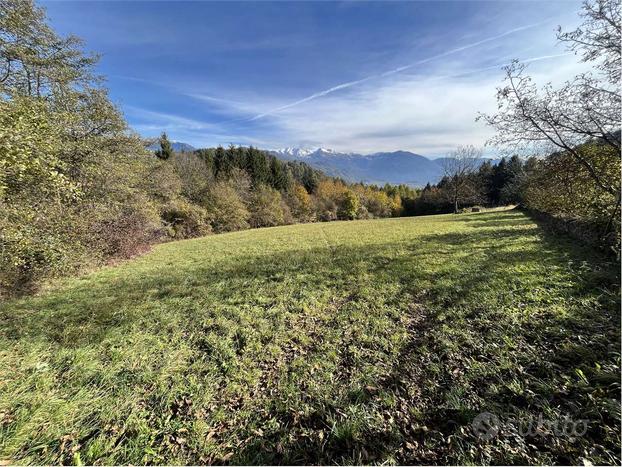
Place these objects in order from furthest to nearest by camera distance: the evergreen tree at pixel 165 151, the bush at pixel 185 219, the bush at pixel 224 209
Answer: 1. the evergreen tree at pixel 165 151
2. the bush at pixel 224 209
3. the bush at pixel 185 219

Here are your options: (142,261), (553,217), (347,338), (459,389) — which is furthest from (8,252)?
(553,217)

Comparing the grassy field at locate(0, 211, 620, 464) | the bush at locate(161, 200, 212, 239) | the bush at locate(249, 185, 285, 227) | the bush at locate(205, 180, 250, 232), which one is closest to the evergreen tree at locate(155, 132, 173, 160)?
the bush at locate(205, 180, 250, 232)

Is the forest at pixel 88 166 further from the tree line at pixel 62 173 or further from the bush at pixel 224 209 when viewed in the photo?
the bush at pixel 224 209

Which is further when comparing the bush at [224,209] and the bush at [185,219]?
the bush at [224,209]

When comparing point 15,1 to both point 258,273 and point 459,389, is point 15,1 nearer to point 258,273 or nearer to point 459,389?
point 258,273

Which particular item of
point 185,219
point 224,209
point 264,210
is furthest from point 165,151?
point 264,210

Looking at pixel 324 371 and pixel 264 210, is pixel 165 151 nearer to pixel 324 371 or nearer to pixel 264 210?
pixel 264 210

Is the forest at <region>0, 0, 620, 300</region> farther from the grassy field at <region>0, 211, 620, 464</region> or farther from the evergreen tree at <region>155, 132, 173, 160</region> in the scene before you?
the evergreen tree at <region>155, 132, 173, 160</region>

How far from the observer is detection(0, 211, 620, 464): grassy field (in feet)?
8.79

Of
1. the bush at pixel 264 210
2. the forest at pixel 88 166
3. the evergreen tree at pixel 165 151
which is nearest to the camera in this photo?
the forest at pixel 88 166

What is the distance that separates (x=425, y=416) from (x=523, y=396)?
49.6 inches

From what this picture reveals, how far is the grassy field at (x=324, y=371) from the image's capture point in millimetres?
2680

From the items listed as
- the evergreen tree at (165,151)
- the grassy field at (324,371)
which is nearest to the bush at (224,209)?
the evergreen tree at (165,151)

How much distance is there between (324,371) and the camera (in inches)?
154
